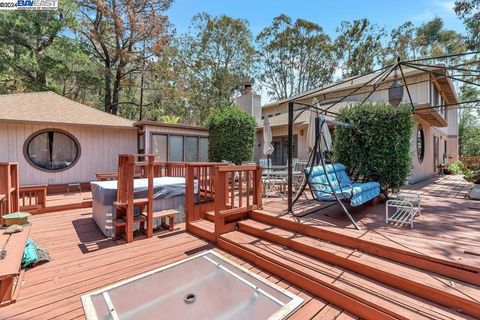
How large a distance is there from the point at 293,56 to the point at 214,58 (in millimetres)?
7269

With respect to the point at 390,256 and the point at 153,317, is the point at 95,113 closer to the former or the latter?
the point at 153,317

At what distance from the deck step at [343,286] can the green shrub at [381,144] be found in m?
3.39

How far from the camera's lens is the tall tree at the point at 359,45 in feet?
68.0

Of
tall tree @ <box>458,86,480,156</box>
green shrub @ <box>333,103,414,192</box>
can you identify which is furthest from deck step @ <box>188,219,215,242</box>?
tall tree @ <box>458,86,480,156</box>

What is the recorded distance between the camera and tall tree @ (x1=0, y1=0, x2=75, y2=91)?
462 inches

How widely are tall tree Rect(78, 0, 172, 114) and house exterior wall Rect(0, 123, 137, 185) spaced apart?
841 centimetres

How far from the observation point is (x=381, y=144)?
544 centimetres

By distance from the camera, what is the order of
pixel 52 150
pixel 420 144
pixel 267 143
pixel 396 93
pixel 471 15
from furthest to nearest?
pixel 420 144 → pixel 471 15 → pixel 52 150 → pixel 267 143 → pixel 396 93

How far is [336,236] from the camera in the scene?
3.27m

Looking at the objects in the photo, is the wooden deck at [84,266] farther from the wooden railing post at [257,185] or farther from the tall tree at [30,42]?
the tall tree at [30,42]

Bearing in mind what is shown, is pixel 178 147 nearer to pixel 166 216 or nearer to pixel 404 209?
pixel 166 216

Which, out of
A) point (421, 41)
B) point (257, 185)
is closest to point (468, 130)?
point (421, 41)

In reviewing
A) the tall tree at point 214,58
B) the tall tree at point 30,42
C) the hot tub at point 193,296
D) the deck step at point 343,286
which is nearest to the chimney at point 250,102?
the deck step at point 343,286

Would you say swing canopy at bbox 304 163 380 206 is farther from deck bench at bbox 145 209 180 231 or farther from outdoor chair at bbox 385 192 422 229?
deck bench at bbox 145 209 180 231
